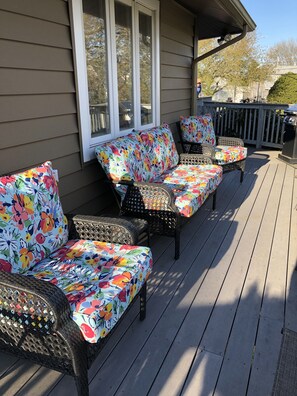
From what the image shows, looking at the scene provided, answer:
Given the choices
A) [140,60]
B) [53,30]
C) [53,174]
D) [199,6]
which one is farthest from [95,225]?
[199,6]

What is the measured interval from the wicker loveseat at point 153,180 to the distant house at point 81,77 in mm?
255

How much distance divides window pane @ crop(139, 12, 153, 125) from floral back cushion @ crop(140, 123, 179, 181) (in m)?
0.37

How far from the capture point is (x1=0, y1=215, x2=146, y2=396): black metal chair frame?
121 cm

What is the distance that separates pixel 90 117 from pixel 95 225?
3.97ft

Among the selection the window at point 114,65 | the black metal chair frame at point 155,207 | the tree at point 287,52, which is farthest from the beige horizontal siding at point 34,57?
the tree at point 287,52

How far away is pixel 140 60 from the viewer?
11.6ft

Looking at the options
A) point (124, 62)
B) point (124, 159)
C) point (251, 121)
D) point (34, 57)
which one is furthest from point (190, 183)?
point (251, 121)

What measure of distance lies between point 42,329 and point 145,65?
126 inches

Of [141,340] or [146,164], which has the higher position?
[146,164]

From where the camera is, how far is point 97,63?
2783 millimetres

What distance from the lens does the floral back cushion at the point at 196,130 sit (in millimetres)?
4426

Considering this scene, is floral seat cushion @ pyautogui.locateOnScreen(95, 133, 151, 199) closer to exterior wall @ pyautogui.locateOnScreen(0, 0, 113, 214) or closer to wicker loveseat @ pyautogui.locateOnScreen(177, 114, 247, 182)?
→ exterior wall @ pyautogui.locateOnScreen(0, 0, 113, 214)

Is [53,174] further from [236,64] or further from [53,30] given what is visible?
[236,64]

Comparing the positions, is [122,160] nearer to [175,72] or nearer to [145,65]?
[145,65]
